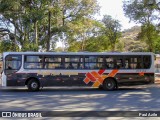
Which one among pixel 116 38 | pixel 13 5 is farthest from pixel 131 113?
pixel 116 38

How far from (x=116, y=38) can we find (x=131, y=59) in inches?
1236

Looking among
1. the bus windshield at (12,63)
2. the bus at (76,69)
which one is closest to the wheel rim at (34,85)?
the bus at (76,69)

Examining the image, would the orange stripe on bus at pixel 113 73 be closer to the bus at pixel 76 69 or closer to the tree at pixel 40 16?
the bus at pixel 76 69

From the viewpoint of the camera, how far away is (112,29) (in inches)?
2115

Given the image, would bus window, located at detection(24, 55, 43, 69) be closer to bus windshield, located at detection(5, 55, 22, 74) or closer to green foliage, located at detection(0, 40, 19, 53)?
bus windshield, located at detection(5, 55, 22, 74)

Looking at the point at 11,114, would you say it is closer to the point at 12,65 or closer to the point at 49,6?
the point at 12,65

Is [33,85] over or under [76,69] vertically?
under

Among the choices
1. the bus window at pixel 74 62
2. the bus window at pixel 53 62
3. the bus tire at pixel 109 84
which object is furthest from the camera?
the bus tire at pixel 109 84

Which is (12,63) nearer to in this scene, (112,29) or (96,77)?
(96,77)

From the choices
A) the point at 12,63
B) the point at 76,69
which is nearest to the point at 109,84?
the point at 76,69

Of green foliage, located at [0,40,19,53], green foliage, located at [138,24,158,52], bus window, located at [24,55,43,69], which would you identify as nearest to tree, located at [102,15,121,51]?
green foliage, located at [138,24,158,52]

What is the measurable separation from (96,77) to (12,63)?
5528mm

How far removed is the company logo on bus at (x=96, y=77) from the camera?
21953 mm

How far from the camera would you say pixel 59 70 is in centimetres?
2169
